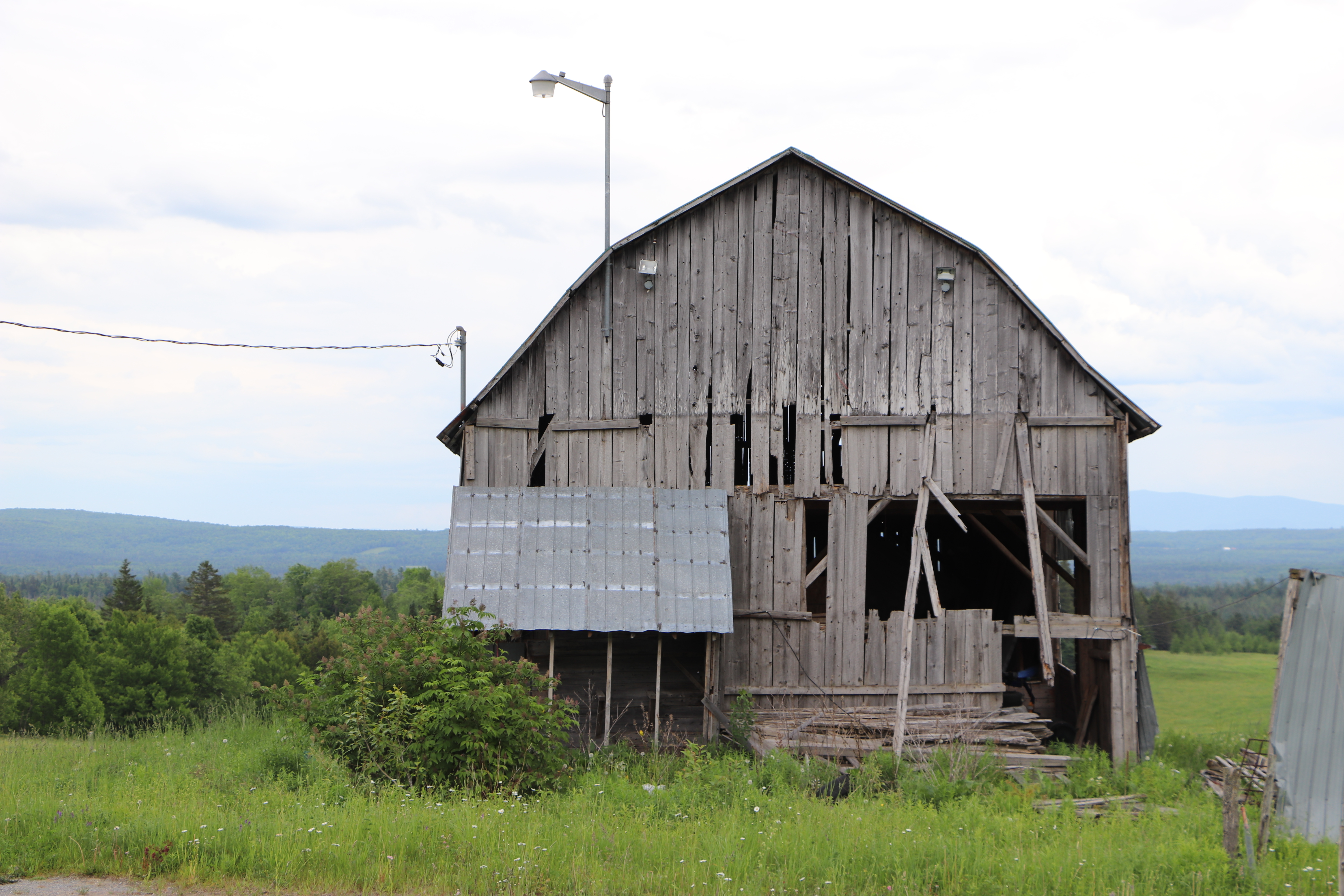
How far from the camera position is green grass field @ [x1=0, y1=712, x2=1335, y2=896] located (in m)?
7.99

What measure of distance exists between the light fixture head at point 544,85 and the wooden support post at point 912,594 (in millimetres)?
7546

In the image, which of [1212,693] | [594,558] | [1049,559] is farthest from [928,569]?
[1212,693]

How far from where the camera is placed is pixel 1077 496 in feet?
48.9

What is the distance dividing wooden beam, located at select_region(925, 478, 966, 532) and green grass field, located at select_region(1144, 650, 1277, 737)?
231 inches

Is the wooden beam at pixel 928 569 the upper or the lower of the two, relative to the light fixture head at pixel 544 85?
lower

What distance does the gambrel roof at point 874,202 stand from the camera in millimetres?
14727

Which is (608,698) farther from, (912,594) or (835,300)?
(835,300)

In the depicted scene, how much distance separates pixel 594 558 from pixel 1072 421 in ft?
24.5

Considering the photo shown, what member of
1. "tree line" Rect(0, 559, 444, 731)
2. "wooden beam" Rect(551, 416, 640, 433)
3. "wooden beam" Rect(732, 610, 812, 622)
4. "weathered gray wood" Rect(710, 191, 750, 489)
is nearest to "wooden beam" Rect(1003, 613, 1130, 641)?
"wooden beam" Rect(732, 610, 812, 622)

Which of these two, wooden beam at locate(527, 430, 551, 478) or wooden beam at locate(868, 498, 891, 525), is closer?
wooden beam at locate(868, 498, 891, 525)

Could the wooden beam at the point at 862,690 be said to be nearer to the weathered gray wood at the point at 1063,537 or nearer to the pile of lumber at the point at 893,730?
the pile of lumber at the point at 893,730

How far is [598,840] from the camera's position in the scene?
8.81 meters

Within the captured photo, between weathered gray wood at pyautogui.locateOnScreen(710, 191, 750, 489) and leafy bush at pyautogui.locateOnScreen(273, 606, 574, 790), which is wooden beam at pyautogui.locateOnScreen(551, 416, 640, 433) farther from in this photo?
leafy bush at pyautogui.locateOnScreen(273, 606, 574, 790)

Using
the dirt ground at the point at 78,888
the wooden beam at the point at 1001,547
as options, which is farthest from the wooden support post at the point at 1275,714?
the dirt ground at the point at 78,888
